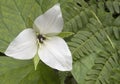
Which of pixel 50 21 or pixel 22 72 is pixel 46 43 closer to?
pixel 50 21

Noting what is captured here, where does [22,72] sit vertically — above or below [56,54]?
below

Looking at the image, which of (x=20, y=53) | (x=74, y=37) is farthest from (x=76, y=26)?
(x=20, y=53)

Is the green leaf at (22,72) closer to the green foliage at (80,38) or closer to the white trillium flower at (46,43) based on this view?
the green foliage at (80,38)

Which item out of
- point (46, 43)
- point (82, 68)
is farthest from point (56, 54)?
point (82, 68)

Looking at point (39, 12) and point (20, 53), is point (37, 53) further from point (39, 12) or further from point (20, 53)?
point (39, 12)

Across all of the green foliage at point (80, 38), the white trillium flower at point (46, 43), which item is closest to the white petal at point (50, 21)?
the white trillium flower at point (46, 43)
